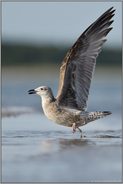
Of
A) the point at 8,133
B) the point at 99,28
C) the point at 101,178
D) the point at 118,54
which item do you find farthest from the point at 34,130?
the point at 118,54

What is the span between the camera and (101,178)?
29.7ft

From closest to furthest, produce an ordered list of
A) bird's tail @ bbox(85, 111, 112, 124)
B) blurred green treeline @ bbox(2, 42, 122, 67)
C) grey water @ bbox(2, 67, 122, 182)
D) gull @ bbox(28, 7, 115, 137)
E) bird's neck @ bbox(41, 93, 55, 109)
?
grey water @ bbox(2, 67, 122, 182)
bird's tail @ bbox(85, 111, 112, 124)
gull @ bbox(28, 7, 115, 137)
bird's neck @ bbox(41, 93, 55, 109)
blurred green treeline @ bbox(2, 42, 122, 67)

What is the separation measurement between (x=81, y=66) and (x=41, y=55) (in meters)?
20.9

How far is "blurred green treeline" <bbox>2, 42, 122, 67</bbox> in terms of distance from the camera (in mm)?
30656

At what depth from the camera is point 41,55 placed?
3281 centimetres

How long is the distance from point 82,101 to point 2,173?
2882 mm

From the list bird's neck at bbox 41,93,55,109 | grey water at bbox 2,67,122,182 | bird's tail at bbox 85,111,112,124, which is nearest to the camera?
grey water at bbox 2,67,122,182

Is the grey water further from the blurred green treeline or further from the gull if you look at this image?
the blurred green treeline

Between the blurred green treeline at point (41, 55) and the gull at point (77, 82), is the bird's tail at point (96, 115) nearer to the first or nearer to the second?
the gull at point (77, 82)

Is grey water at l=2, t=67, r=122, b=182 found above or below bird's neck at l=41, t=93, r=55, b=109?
below

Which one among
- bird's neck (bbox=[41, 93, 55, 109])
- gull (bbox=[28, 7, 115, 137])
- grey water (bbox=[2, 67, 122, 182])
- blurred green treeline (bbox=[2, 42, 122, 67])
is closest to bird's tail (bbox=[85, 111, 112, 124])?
gull (bbox=[28, 7, 115, 137])

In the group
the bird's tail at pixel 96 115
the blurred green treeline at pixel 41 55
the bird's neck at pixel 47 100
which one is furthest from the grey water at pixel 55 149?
the blurred green treeline at pixel 41 55

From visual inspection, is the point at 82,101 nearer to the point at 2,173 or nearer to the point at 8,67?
the point at 2,173

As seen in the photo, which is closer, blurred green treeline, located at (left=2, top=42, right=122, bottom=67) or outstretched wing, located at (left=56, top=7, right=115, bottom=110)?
outstretched wing, located at (left=56, top=7, right=115, bottom=110)
